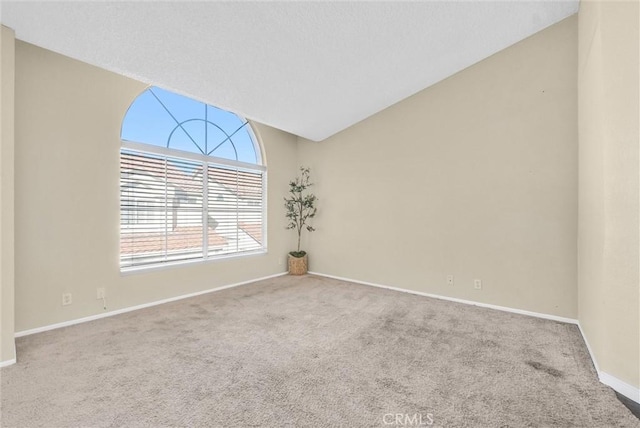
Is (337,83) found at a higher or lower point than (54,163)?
higher

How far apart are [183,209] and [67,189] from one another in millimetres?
1200

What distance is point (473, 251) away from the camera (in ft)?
11.3

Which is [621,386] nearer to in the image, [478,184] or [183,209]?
[478,184]

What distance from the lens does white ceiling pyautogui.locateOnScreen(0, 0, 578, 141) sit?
2.06m

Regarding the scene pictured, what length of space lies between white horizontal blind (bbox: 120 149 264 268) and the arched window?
0.01 metres

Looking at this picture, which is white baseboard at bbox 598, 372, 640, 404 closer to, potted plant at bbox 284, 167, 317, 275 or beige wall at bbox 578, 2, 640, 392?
beige wall at bbox 578, 2, 640, 392

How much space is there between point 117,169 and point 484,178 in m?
4.28

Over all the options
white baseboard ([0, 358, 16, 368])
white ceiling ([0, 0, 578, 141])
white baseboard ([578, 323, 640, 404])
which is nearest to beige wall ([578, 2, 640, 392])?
A: white baseboard ([578, 323, 640, 404])

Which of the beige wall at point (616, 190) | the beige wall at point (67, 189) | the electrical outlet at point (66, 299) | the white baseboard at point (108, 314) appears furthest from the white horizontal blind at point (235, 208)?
the beige wall at point (616, 190)

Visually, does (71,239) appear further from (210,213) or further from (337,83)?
(337,83)

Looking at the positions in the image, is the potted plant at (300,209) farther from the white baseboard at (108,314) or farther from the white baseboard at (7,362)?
the white baseboard at (7,362)

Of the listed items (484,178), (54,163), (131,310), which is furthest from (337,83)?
(131,310)

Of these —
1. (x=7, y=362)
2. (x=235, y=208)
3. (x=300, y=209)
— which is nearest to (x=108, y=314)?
(x=7, y=362)

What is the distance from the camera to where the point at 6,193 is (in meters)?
2.03
